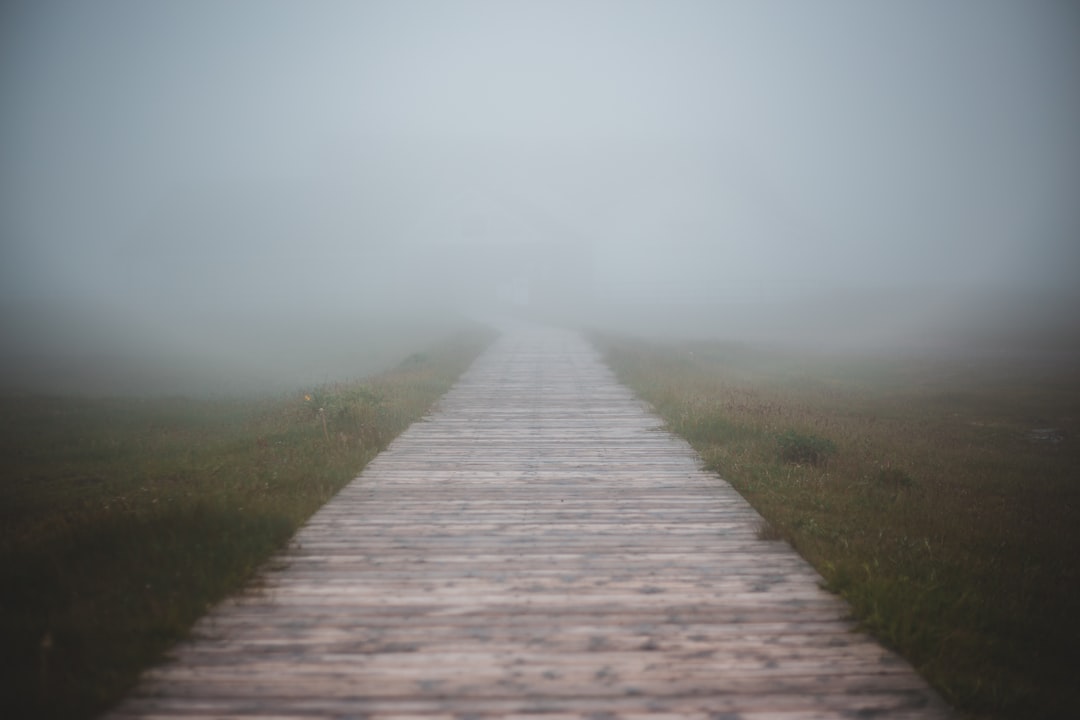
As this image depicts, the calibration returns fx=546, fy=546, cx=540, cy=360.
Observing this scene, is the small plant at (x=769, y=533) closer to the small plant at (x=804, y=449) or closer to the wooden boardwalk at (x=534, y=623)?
the wooden boardwalk at (x=534, y=623)

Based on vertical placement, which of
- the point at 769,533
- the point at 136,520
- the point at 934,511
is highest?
the point at 136,520

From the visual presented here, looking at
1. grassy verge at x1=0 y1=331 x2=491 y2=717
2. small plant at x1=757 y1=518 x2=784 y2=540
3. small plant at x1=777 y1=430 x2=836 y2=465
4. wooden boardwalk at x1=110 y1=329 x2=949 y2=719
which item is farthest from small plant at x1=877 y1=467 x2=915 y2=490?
grassy verge at x1=0 y1=331 x2=491 y2=717

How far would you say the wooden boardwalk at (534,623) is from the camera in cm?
318

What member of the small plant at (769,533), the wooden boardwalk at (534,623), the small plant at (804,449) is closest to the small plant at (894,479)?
the small plant at (804,449)

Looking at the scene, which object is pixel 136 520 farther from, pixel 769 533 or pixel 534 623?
pixel 769 533

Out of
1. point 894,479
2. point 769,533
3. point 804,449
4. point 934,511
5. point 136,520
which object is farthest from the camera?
point 804,449

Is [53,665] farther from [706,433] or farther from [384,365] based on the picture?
[384,365]

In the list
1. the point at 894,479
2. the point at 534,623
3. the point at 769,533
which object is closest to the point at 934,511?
the point at 894,479

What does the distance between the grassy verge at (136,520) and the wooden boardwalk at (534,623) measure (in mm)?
331

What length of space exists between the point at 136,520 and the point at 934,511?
29.8ft

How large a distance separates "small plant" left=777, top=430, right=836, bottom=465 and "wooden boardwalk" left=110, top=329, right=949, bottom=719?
225cm

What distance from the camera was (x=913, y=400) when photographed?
17531 millimetres

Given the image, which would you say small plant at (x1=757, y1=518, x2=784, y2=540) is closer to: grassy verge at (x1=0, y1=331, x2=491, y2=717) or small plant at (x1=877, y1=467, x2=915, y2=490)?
small plant at (x1=877, y1=467, x2=915, y2=490)

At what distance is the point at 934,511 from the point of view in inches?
265
